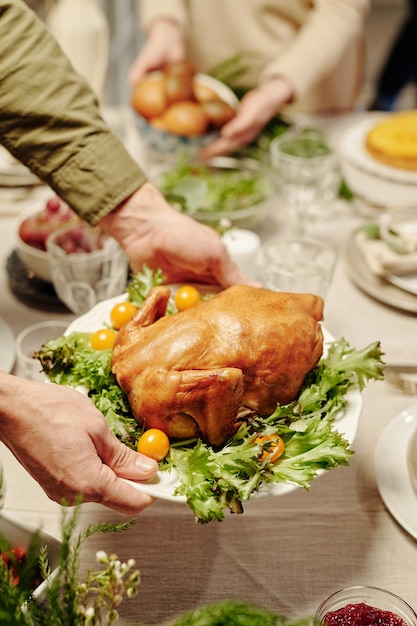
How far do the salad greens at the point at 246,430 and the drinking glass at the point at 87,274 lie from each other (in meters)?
0.30

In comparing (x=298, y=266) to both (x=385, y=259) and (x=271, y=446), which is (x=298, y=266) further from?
(x=271, y=446)

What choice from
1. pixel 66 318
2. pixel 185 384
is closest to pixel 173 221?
pixel 66 318

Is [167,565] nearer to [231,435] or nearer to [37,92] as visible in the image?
[231,435]

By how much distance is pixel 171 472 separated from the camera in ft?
3.34

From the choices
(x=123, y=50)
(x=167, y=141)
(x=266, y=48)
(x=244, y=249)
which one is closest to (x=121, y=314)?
(x=244, y=249)

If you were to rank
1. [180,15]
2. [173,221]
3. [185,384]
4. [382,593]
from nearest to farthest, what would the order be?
[382,593], [185,384], [173,221], [180,15]

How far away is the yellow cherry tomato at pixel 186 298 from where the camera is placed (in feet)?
4.20

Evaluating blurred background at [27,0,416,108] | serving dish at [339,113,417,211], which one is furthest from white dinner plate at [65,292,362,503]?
blurred background at [27,0,416,108]

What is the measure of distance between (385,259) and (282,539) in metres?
0.81

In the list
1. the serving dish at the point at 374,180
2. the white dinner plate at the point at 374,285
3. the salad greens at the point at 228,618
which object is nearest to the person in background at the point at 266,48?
the serving dish at the point at 374,180

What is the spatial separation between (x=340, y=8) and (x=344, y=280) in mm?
1158

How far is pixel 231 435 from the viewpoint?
107 centimetres

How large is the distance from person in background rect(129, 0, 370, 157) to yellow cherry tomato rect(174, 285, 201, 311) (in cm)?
94

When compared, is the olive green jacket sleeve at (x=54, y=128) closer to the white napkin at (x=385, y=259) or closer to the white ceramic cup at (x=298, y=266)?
the white ceramic cup at (x=298, y=266)
